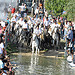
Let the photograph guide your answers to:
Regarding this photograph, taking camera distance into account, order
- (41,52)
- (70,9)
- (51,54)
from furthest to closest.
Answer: (70,9), (41,52), (51,54)

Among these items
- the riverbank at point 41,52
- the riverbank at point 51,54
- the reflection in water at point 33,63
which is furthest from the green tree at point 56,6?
the reflection in water at point 33,63

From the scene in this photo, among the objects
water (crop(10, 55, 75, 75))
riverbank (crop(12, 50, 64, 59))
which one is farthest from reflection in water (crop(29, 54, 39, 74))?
riverbank (crop(12, 50, 64, 59))

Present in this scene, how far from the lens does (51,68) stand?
14.8 m

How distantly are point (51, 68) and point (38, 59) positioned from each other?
2887 millimetres

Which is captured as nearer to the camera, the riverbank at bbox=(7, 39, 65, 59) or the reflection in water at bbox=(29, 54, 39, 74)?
the reflection in water at bbox=(29, 54, 39, 74)

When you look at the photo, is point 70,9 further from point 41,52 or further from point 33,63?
point 33,63

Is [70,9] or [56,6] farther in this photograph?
[56,6]

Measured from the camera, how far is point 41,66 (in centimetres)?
1527

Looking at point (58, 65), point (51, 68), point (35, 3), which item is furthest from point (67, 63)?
point (35, 3)

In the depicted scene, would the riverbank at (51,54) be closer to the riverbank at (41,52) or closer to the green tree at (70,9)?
the riverbank at (41,52)

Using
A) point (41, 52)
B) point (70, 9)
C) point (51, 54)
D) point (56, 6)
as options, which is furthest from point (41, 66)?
point (56, 6)

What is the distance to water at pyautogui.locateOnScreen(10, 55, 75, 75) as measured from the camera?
13.7 meters

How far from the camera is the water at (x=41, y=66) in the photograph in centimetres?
1369

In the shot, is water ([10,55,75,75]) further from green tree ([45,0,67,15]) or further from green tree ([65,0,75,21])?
green tree ([45,0,67,15])
